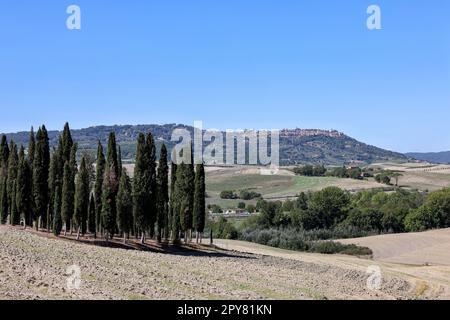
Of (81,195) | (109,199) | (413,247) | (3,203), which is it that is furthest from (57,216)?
(413,247)

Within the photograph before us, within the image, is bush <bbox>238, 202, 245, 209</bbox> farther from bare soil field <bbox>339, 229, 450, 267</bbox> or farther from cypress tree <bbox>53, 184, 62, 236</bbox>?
cypress tree <bbox>53, 184, 62, 236</bbox>

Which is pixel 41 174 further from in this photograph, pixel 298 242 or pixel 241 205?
pixel 241 205

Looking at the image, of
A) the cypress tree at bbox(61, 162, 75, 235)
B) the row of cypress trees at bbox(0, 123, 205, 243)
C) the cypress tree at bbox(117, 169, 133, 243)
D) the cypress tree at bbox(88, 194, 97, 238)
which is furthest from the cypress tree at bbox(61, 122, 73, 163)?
the cypress tree at bbox(117, 169, 133, 243)

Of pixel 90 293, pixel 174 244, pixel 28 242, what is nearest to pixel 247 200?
pixel 174 244

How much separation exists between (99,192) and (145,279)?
28293mm

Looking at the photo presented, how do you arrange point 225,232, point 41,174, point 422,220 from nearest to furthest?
point 41,174, point 225,232, point 422,220

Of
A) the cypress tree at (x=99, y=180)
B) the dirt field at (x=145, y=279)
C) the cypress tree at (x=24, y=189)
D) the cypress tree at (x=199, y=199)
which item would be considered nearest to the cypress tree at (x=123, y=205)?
the cypress tree at (x=99, y=180)

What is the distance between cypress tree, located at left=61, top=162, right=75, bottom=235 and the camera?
5178cm

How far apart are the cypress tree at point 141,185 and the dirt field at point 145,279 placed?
10726 mm

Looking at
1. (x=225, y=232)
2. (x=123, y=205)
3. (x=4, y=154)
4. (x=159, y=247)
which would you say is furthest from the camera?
(x=225, y=232)

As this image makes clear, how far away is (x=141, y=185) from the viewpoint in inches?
2053
